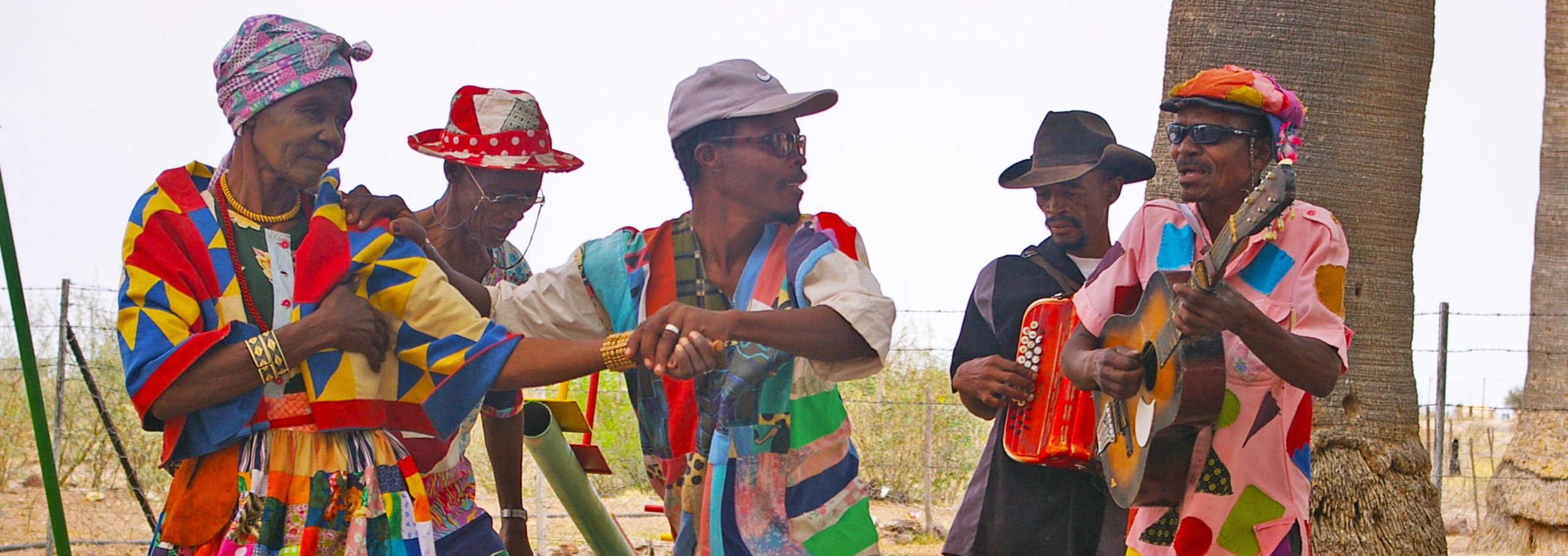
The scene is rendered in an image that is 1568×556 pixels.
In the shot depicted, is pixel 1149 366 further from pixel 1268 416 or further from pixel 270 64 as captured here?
pixel 270 64

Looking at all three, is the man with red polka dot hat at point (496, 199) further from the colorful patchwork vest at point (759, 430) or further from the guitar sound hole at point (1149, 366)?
the guitar sound hole at point (1149, 366)

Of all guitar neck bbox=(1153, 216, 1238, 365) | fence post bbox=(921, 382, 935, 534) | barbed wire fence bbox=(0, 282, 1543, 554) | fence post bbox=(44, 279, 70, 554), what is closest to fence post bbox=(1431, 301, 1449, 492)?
barbed wire fence bbox=(0, 282, 1543, 554)

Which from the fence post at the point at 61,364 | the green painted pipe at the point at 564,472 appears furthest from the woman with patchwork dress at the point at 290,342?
the fence post at the point at 61,364

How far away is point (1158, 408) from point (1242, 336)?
34 cm

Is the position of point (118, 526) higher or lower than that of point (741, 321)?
lower

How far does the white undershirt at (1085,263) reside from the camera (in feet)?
16.0

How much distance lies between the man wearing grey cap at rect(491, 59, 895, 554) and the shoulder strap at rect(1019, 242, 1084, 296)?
4.08ft

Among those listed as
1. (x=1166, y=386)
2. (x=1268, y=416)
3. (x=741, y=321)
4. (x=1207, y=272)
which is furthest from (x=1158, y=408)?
(x=741, y=321)

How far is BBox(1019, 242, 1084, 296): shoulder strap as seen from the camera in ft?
15.7

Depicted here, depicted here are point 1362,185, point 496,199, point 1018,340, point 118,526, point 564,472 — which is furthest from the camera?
point 118,526

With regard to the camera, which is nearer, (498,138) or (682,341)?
(682,341)

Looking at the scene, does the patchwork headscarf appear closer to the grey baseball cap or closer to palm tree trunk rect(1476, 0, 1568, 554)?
the grey baseball cap

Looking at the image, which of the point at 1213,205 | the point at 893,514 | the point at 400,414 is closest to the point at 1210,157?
the point at 1213,205

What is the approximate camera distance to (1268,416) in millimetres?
3816
